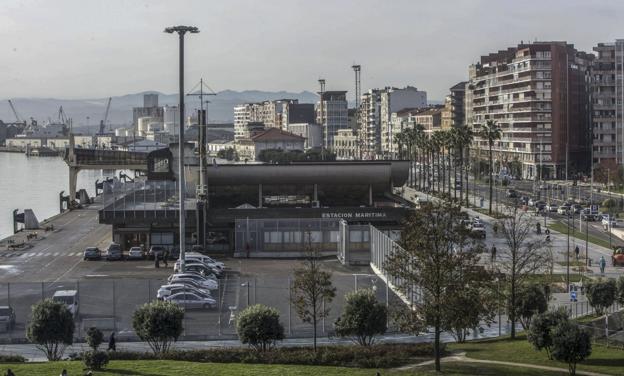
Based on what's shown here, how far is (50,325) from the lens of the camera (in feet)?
88.7

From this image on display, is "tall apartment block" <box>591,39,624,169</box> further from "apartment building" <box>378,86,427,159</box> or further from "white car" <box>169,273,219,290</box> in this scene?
"white car" <box>169,273,219,290</box>

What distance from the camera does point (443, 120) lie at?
523 feet

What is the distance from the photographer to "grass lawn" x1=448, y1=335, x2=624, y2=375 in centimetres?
2438

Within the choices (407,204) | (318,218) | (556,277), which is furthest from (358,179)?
(556,277)

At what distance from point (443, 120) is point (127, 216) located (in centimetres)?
11147

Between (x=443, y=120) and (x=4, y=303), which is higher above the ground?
(x=443, y=120)

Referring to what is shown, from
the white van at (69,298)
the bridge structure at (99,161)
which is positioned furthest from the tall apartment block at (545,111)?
the white van at (69,298)

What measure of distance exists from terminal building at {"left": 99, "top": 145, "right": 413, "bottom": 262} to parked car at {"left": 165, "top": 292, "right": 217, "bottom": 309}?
13.5 metres

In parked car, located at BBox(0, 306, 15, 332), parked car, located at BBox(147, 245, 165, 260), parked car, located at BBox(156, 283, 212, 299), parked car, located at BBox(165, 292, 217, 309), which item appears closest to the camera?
parked car, located at BBox(0, 306, 15, 332)

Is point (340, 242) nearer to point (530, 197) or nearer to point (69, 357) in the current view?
point (69, 357)

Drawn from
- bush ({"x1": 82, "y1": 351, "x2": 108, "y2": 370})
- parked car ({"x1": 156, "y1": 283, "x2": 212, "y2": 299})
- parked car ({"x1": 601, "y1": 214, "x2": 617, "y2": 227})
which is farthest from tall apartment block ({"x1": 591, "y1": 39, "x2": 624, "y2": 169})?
bush ({"x1": 82, "y1": 351, "x2": 108, "y2": 370})

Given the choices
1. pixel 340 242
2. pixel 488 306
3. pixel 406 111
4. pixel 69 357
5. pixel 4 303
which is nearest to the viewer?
pixel 488 306

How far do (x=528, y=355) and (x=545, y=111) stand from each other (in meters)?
89.4

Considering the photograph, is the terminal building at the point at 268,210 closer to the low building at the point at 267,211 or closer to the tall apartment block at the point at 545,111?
the low building at the point at 267,211
